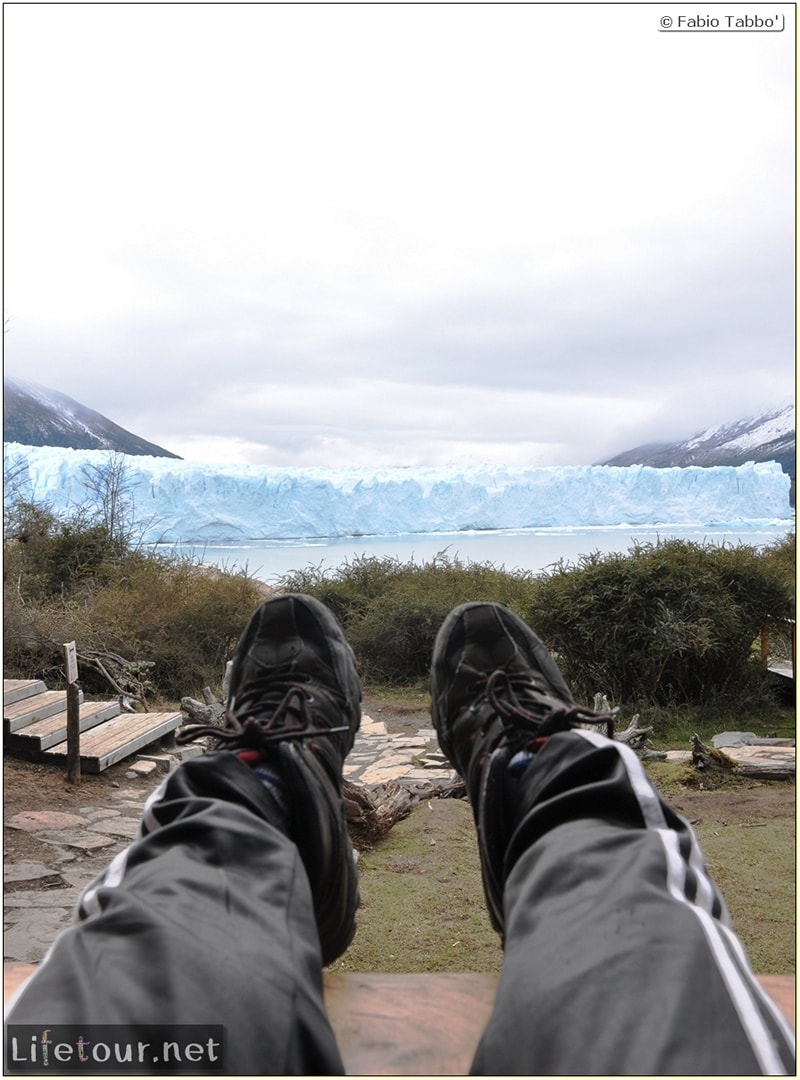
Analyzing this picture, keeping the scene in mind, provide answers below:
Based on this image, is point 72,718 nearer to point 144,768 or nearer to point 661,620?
point 144,768

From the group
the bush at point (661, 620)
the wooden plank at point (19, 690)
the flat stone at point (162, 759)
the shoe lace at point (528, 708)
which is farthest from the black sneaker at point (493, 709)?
the bush at point (661, 620)

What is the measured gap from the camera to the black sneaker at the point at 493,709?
1083mm

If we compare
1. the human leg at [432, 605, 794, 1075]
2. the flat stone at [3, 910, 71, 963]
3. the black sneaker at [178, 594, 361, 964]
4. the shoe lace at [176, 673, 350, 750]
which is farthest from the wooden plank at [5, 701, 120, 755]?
the human leg at [432, 605, 794, 1075]

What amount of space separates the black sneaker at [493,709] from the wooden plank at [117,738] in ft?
10.2

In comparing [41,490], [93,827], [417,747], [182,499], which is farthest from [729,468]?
[93,827]

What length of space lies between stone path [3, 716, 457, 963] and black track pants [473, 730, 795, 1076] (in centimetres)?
207

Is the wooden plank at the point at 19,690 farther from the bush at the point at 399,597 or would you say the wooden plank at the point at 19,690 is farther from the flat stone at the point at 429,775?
the bush at the point at 399,597

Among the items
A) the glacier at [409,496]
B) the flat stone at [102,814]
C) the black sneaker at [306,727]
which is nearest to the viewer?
the black sneaker at [306,727]

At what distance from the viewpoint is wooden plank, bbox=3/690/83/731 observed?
4.30m

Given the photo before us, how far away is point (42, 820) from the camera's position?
11.3 feet

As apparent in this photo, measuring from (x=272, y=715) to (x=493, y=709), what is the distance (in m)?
0.41

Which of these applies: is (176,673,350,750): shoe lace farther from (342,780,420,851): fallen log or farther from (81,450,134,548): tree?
(81,450,134,548): tree
